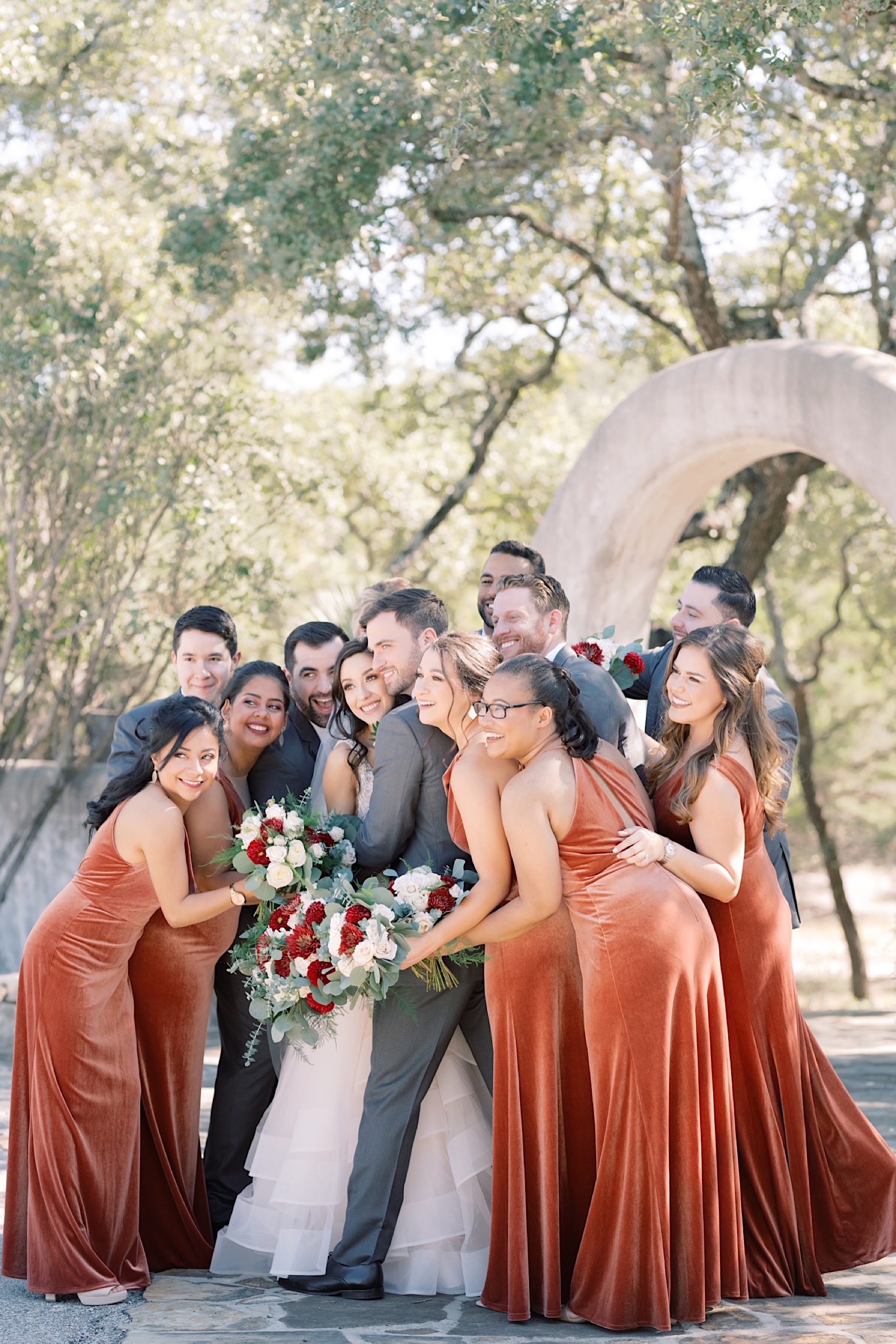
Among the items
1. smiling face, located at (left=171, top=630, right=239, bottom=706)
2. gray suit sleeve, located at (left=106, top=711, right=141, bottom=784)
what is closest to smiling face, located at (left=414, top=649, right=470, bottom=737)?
gray suit sleeve, located at (left=106, top=711, right=141, bottom=784)

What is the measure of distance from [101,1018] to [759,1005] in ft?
6.94

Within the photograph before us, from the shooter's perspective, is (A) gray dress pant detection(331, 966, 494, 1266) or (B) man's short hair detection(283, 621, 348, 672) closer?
(A) gray dress pant detection(331, 966, 494, 1266)

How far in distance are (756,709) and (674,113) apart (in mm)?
6201

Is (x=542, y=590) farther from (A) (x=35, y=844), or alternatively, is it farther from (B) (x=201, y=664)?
(A) (x=35, y=844)

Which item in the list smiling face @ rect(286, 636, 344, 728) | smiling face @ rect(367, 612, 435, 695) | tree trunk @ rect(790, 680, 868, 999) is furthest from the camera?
tree trunk @ rect(790, 680, 868, 999)

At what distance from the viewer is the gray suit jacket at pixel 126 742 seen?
5.02 m

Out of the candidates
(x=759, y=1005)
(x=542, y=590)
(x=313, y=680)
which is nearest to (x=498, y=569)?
(x=313, y=680)

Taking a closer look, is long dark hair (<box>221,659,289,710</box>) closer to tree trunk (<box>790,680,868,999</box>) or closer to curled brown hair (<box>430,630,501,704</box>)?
curled brown hair (<box>430,630,501,704</box>)

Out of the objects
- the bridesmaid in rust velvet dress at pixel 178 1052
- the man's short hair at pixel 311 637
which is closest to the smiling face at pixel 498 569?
the man's short hair at pixel 311 637

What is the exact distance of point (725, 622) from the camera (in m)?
4.98

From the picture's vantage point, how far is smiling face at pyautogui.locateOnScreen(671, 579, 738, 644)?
17.9 ft

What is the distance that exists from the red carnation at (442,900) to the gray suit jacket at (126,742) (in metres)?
1.33

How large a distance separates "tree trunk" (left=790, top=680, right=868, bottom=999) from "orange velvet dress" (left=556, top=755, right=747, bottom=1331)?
41.5ft

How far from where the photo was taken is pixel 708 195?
13.8 meters
